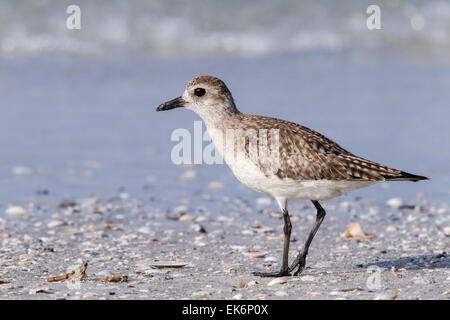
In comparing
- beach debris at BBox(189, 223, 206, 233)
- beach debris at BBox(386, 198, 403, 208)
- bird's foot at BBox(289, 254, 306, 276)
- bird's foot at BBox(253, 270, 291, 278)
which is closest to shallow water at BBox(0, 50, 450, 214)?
beach debris at BBox(386, 198, 403, 208)

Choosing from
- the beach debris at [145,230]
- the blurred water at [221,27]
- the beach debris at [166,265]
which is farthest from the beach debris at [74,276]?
the blurred water at [221,27]

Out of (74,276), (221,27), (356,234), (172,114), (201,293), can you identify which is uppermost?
(221,27)

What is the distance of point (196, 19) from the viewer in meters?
18.8

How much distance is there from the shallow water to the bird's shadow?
2.36m

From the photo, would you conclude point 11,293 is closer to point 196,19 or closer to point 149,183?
point 149,183

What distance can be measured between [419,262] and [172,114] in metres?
6.61

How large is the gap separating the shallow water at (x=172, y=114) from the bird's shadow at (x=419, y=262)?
2.36 meters

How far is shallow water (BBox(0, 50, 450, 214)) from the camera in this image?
1020cm

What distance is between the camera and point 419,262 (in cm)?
706

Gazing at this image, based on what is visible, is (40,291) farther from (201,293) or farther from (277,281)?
(277,281)

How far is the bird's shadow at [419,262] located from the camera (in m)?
6.89

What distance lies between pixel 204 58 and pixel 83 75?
2763 mm

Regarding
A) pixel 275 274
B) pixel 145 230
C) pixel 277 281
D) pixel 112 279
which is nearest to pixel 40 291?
pixel 112 279
